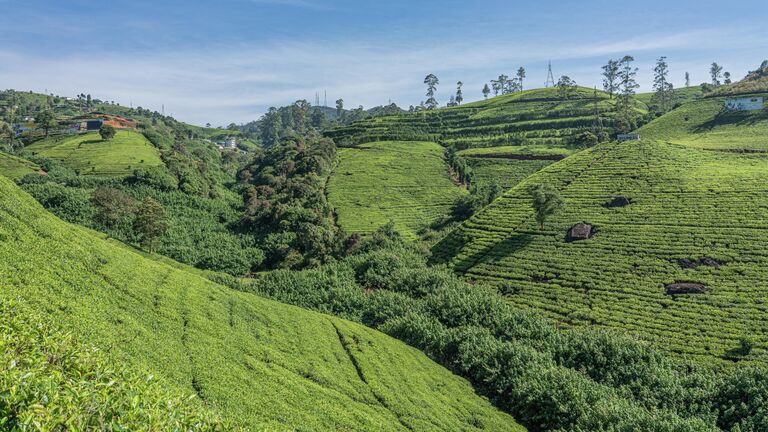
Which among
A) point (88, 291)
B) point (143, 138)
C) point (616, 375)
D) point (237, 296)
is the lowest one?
point (616, 375)

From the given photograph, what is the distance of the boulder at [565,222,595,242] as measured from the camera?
6425 centimetres

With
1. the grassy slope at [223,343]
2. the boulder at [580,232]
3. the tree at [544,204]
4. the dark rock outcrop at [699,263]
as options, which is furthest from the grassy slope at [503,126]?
the grassy slope at [223,343]

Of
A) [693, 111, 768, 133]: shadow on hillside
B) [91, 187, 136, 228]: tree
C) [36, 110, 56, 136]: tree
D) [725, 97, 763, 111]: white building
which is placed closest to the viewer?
[91, 187, 136, 228]: tree

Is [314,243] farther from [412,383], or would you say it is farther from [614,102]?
[614,102]

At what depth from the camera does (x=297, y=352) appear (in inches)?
1249

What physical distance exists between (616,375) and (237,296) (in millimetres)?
35110

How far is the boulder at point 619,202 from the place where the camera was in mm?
71000

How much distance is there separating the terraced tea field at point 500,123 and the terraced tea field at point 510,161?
368 inches

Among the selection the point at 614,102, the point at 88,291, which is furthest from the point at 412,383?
the point at 614,102

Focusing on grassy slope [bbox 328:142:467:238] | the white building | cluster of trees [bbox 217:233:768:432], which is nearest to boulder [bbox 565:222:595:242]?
cluster of trees [bbox 217:233:768:432]

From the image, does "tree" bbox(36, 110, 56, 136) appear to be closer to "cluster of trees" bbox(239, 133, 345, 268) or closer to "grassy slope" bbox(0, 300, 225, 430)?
"cluster of trees" bbox(239, 133, 345, 268)

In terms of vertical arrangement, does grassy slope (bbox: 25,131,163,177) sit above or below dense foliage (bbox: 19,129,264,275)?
above

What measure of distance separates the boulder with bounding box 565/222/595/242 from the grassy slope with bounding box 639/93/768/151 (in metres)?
57.0

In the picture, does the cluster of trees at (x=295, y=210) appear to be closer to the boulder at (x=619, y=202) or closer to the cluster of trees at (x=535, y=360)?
the cluster of trees at (x=535, y=360)
